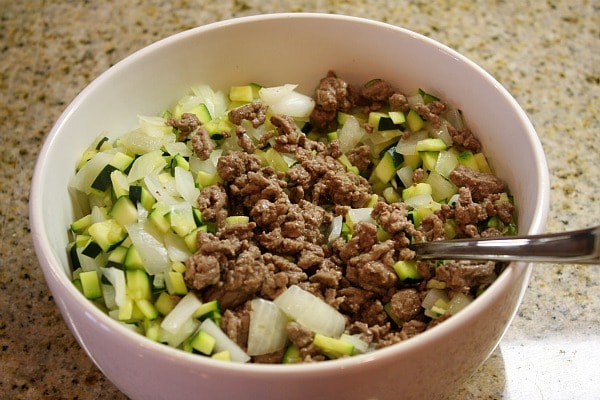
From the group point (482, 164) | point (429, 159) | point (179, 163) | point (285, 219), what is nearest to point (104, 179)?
point (179, 163)

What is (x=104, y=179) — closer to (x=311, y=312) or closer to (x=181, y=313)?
(x=181, y=313)

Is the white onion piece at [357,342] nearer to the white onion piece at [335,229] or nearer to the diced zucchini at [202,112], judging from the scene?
the white onion piece at [335,229]

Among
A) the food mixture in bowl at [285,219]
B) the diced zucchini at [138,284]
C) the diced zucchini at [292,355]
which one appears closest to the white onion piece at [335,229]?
the food mixture in bowl at [285,219]

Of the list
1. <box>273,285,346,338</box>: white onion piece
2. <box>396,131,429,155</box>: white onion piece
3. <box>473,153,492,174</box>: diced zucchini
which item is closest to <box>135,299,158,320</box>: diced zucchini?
<box>273,285,346,338</box>: white onion piece

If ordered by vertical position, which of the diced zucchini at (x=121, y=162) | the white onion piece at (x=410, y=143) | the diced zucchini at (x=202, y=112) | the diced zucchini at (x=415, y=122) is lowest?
the diced zucchini at (x=121, y=162)

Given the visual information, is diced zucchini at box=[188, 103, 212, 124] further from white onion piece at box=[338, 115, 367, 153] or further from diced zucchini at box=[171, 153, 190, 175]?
white onion piece at box=[338, 115, 367, 153]

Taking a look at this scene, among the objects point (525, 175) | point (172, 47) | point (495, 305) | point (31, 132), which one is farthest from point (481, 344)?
point (31, 132)
